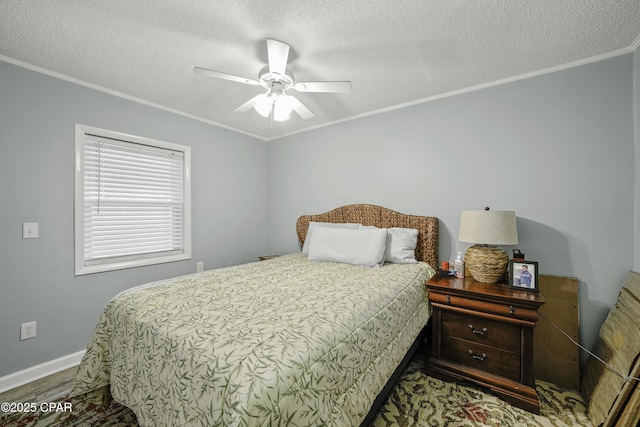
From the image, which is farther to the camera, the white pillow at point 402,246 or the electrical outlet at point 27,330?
the white pillow at point 402,246

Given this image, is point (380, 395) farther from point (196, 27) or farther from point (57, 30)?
point (57, 30)

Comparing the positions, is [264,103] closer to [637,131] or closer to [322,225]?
[322,225]

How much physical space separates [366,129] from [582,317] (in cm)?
247

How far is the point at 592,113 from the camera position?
1972mm

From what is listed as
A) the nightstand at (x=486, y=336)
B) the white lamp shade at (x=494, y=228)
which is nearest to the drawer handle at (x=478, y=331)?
the nightstand at (x=486, y=336)

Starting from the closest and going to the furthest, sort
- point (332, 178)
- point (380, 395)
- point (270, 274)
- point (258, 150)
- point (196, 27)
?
point (380, 395)
point (196, 27)
point (270, 274)
point (332, 178)
point (258, 150)

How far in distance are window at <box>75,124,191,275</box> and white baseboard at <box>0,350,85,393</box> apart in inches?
27.8

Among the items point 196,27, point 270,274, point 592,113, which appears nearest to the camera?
point 196,27

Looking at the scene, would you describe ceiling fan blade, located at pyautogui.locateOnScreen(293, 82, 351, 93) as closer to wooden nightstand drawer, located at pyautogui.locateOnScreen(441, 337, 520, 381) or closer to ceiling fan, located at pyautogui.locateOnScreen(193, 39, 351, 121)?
ceiling fan, located at pyautogui.locateOnScreen(193, 39, 351, 121)

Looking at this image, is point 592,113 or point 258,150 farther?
point 258,150

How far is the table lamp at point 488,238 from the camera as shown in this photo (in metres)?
1.93

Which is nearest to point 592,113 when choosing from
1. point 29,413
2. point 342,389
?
point 342,389

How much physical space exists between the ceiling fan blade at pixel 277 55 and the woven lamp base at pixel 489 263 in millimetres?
1952

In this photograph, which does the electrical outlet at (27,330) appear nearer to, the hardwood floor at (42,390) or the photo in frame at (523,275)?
the hardwood floor at (42,390)
